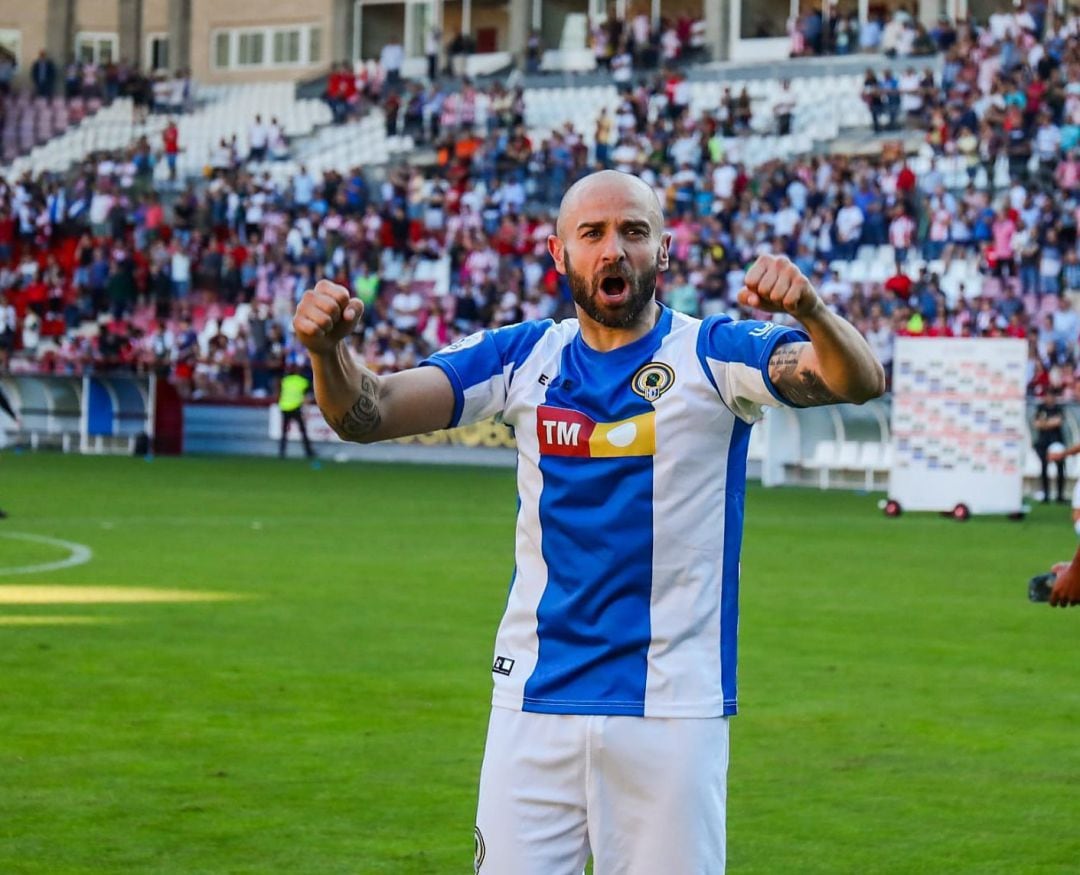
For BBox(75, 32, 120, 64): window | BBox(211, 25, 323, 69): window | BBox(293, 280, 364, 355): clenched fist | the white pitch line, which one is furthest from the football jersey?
BBox(75, 32, 120, 64): window

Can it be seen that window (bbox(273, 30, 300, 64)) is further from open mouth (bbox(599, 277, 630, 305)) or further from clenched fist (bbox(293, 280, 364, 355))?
clenched fist (bbox(293, 280, 364, 355))

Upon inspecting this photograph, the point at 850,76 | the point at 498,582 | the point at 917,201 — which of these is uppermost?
the point at 850,76

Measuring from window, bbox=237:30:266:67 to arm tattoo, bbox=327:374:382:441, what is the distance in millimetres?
54989

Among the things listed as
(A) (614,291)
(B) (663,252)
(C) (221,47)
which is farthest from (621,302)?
(C) (221,47)

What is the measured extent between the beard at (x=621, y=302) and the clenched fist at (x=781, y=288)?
1.34 feet

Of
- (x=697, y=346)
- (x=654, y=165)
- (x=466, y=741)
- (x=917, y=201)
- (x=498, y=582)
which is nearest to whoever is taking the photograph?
(x=697, y=346)

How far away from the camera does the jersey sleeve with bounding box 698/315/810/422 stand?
14.9 feet

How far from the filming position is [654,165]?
132 feet

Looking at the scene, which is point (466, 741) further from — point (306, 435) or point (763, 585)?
point (306, 435)

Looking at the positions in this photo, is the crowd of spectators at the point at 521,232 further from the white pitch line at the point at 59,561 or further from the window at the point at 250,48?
the white pitch line at the point at 59,561

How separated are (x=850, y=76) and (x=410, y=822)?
37764mm

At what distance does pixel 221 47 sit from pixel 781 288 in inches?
2235

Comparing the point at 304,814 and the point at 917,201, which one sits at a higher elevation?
the point at 917,201

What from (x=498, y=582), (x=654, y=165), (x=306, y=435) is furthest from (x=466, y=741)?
(x=654, y=165)
